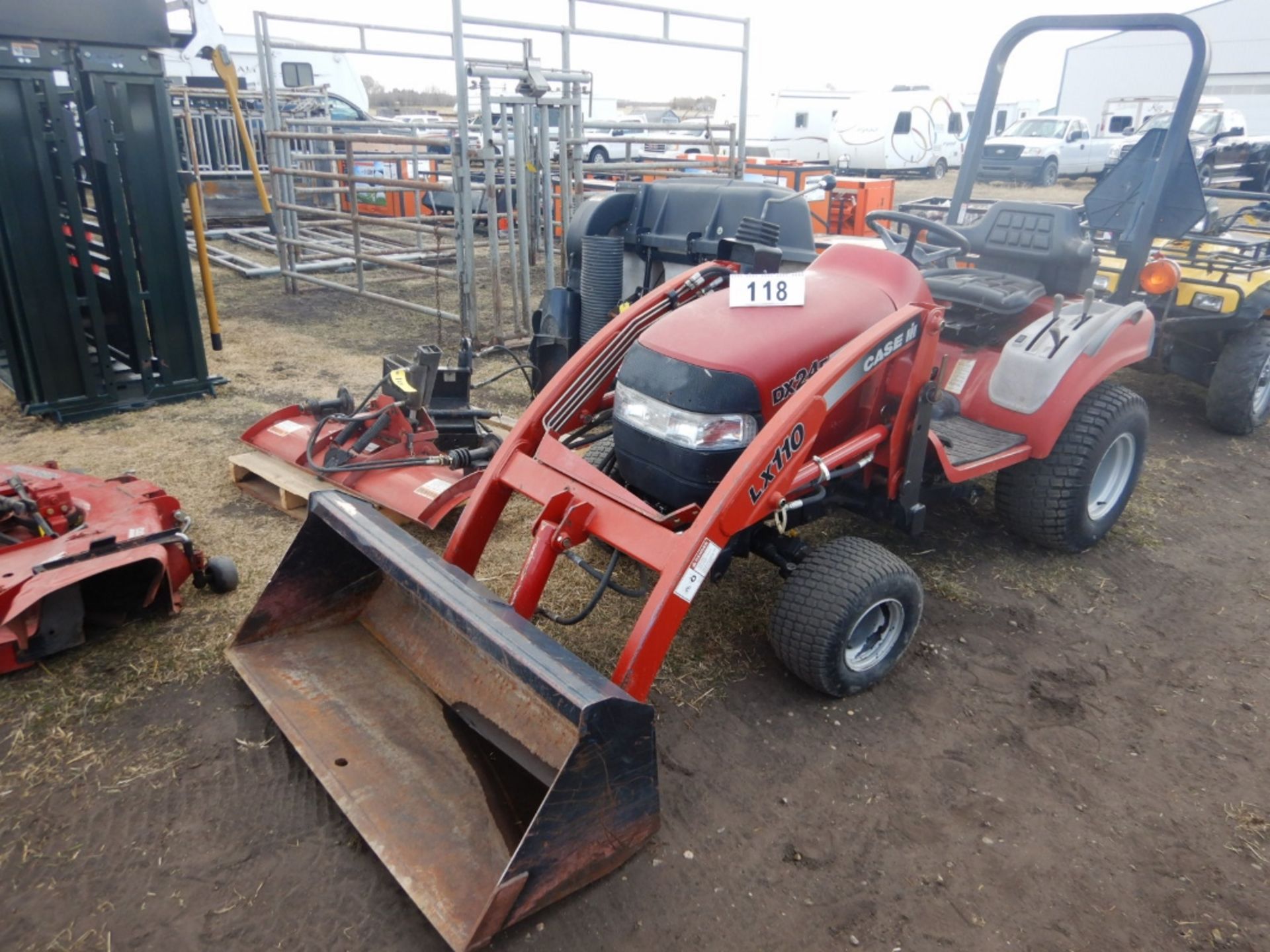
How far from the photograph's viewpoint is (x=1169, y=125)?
4.26 metres

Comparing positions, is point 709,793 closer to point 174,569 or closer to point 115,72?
point 174,569

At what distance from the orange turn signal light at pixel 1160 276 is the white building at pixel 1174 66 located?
1227 inches

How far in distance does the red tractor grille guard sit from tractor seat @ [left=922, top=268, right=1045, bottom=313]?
0.91 meters

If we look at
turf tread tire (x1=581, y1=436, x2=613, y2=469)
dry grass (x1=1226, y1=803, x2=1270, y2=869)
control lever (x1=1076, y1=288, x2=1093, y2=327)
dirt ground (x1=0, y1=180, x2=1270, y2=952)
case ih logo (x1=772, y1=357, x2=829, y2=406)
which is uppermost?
control lever (x1=1076, y1=288, x2=1093, y2=327)

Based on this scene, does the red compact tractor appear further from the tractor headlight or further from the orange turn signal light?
the orange turn signal light

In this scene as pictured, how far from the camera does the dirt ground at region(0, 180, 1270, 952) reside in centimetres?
220

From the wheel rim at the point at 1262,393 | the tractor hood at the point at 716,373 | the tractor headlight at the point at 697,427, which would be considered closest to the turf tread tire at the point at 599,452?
the tractor hood at the point at 716,373

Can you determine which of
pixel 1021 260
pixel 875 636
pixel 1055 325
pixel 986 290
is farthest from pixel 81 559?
pixel 1021 260

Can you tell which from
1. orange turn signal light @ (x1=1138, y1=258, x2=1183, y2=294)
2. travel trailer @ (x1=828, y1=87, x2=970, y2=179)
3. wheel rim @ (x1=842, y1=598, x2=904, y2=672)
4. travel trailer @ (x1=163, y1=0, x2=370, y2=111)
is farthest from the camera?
travel trailer @ (x1=828, y1=87, x2=970, y2=179)

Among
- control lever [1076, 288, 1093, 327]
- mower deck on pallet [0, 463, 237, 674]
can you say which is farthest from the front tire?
control lever [1076, 288, 1093, 327]

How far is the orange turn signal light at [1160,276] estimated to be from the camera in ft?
16.2

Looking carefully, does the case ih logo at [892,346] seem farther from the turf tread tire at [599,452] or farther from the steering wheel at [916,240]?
the turf tread tire at [599,452]

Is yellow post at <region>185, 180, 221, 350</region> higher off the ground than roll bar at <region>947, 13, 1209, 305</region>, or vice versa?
roll bar at <region>947, 13, 1209, 305</region>

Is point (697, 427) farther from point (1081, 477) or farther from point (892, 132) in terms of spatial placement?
point (892, 132)
